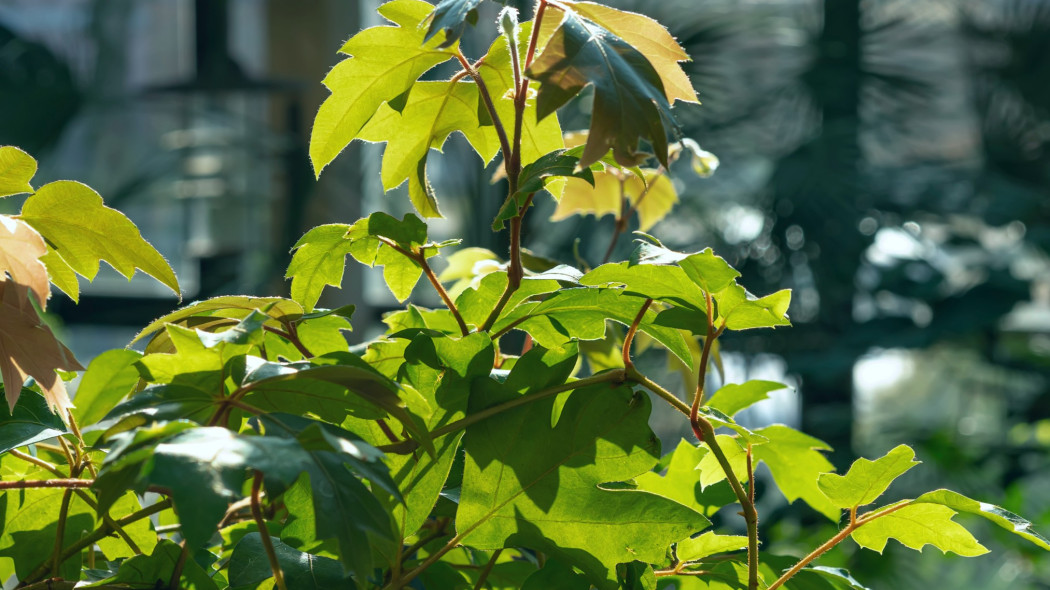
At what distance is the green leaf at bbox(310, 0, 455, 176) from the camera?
0.74 feet

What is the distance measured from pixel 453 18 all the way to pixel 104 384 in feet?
0.48

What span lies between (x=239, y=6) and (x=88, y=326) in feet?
2.21

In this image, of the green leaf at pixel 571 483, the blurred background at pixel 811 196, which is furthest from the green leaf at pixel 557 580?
the blurred background at pixel 811 196

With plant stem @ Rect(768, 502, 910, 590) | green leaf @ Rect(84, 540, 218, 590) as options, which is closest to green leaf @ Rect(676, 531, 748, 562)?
plant stem @ Rect(768, 502, 910, 590)

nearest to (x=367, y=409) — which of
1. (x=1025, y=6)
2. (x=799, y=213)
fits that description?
(x=799, y=213)

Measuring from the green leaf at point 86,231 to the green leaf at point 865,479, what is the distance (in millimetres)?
169

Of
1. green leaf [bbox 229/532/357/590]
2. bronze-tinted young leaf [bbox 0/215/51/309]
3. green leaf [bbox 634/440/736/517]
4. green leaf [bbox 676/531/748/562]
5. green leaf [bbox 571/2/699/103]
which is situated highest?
green leaf [bbox 571/2/699/103]

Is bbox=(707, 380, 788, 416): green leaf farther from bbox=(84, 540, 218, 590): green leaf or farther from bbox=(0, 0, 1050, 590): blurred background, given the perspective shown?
bbox=(0, 0, 1050, 590): blurred background

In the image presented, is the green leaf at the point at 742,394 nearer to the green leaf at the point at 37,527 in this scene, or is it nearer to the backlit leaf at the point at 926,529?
the backlit leaf at the point at 926,529

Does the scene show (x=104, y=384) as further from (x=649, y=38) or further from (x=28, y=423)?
(x=649, y=38)

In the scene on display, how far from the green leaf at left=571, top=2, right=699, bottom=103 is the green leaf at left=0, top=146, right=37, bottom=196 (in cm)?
14

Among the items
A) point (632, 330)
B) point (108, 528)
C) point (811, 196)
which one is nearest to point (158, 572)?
point (108, 528)

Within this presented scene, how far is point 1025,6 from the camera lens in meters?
1.47

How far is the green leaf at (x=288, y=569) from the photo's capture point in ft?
0.62
